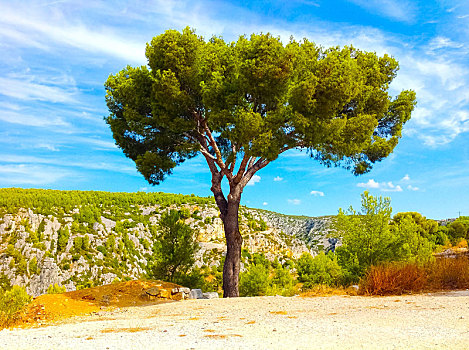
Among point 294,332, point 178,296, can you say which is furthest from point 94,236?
point 294,332

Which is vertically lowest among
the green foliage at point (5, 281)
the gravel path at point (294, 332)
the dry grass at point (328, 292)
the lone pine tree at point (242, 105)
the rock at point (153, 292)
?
the green foliage at point (5, 281)

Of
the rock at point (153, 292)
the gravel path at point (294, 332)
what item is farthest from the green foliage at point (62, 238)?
the gravel path at point (294, 332)

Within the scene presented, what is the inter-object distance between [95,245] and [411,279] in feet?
89.0

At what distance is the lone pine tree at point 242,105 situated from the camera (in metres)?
12.5

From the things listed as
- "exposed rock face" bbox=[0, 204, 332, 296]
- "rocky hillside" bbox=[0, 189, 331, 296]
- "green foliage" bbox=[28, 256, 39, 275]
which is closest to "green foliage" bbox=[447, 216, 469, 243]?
"rocky hillside" bbox=[0, 189, 331, 296]

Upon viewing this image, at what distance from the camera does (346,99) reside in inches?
505

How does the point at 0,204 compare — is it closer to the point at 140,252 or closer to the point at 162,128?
the point at 140,252

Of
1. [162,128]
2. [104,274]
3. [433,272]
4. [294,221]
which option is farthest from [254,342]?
[294,221]

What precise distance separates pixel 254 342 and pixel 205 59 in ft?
35.8

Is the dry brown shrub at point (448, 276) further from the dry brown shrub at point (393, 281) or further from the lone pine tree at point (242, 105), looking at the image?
the lone pine tree at point (242, 105)

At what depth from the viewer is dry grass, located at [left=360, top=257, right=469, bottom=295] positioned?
9.43 metres

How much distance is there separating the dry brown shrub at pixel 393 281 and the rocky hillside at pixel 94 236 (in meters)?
22.0

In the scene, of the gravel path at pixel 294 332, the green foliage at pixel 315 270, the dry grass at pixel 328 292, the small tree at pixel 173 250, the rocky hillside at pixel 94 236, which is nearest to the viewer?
the gravel path at pixel 294 332

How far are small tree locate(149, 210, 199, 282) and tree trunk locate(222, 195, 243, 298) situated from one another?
4.04m
